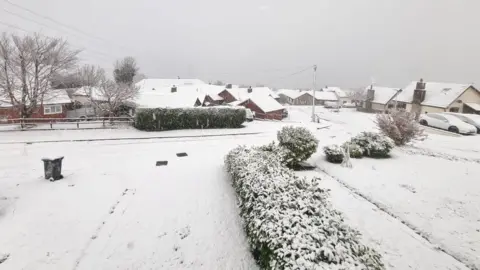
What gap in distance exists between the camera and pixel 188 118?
19.0 m

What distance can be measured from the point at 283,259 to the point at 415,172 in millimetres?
9147

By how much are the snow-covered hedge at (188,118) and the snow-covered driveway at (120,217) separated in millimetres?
7814

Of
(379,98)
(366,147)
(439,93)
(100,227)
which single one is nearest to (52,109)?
(100,227)

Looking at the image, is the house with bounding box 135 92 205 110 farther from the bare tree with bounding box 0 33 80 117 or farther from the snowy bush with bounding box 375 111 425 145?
the snowy bush with bounding box 375 111 425 145

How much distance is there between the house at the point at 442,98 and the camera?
3290 centimetres

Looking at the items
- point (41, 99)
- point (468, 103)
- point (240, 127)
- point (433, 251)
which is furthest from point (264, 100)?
point (433, 251)

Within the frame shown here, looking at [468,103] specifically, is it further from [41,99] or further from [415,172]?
[41,99]

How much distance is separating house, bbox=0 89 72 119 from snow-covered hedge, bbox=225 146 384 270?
23068 mm

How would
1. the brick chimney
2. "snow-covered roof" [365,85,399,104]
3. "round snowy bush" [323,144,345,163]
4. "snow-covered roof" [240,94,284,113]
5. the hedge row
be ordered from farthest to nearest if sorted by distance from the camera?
"snow-covered roof" [365,85,399,104] → the brick chimney → "snow-covered roof" [240,94,284,113] → the hedge row → "round snowy bush" [323,144,345,163]

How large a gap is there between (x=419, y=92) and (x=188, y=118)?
3756cm

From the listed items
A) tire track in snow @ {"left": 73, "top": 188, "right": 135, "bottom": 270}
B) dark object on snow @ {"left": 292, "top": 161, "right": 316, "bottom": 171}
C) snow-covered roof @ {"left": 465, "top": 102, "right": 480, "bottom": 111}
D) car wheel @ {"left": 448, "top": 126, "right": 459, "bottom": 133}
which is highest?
snow-covered roof @ {"left": 465, "top": 102, "right": 480, "bottom": 111}

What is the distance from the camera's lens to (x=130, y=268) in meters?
4.28

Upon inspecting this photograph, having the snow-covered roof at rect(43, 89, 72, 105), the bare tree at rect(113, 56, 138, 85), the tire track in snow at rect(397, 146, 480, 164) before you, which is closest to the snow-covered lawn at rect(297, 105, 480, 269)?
the tire track in snow at rect(397, 146, 480, 164)

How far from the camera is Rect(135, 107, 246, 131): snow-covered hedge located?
1795 cm
